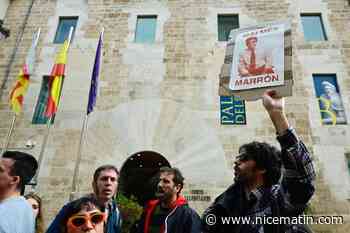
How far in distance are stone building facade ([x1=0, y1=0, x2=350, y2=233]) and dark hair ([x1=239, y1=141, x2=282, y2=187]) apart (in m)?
6.03

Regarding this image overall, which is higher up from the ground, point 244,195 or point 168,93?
point 168,93

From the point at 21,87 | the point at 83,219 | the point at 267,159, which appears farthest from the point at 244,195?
the point at 21,87

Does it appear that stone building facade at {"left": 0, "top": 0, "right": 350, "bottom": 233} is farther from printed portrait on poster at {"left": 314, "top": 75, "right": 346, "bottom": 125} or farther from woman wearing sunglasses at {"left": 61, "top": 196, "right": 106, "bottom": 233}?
woman wearing sunglasses at {"left": 61, "top": 196, "right": 106, "bottom": 233}

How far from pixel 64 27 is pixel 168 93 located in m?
5.66

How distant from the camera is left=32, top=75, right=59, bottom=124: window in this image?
961 cm

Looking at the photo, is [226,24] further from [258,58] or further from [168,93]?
[258,58]

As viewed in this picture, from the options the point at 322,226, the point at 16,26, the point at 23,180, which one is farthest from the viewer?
the point at 16,26

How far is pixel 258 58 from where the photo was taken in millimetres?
2668

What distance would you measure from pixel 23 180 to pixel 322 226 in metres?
7.86

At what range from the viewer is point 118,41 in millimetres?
10914

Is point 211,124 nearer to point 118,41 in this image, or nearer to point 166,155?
point 166,155

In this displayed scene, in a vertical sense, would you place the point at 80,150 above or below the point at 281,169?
above

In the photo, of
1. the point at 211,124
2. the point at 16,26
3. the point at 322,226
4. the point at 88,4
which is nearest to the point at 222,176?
the point at 211,124

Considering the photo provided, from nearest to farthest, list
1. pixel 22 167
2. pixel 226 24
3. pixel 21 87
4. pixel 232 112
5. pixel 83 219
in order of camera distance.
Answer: pixel 83 219 < pixel 22 167 < pixel 21 87 < pixel 232 112 < pixel 226 24
